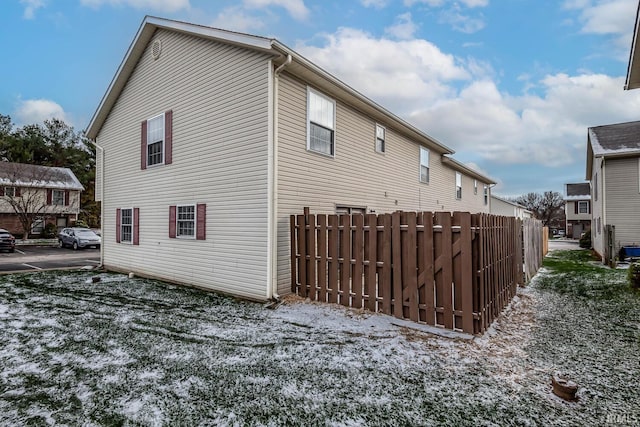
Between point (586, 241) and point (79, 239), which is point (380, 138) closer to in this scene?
point (586, 241)

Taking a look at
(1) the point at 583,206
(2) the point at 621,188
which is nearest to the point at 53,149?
(2) the point at 621,188

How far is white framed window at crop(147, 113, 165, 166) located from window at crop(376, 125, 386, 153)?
6623 mm

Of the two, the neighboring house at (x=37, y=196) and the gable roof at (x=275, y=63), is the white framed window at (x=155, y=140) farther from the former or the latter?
the neighboring house at (x=37, y=196)

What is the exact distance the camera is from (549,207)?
56.7 m

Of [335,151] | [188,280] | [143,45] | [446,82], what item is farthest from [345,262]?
[446,82]

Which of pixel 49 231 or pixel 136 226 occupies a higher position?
pixel 136 226

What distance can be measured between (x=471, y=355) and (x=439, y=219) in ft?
6.41

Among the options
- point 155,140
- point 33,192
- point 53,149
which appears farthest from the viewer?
point 53,149

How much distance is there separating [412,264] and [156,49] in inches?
381

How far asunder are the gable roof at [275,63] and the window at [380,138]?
0.27 m

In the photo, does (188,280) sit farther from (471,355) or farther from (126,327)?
(471,355)

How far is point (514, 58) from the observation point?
11.1m

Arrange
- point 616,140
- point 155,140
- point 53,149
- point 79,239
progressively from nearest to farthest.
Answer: point 155,140, point 616,140, point 79,239, point 53,149

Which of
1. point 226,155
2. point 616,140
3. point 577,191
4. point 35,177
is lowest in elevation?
point 226,155
